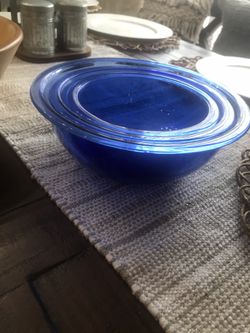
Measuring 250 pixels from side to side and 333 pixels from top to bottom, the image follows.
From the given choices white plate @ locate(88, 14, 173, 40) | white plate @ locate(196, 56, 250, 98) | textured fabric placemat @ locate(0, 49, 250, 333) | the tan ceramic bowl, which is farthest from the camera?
white plate @ locate(88, 14, 173, 40)

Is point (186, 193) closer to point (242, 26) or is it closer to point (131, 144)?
point (131, 144)

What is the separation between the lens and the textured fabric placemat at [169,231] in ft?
0.86

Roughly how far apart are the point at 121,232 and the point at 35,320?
0.11m

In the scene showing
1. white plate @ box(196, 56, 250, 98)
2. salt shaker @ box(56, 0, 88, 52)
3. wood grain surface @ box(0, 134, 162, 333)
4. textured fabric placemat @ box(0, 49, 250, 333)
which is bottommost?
wood grain surface @ box(0, 134, 162, 333)

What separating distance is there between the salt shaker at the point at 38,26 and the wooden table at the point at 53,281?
40 cm

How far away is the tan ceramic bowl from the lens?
405 millimetres

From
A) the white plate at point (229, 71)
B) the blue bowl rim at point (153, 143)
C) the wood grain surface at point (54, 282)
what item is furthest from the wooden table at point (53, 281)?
the white plate at point (229, 71)

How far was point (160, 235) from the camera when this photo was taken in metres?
0.32

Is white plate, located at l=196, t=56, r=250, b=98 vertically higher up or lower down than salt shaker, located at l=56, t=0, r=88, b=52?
lower down

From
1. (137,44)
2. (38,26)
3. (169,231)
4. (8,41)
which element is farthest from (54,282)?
(137,44)

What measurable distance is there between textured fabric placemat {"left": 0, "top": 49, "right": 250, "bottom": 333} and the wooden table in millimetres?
23

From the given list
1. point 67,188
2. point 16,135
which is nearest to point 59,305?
point 67,188

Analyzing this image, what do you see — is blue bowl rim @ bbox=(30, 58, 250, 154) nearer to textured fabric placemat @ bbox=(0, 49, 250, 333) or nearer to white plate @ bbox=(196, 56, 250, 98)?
textured fabric placemat @ bbox=(0, 49, 250, 333)

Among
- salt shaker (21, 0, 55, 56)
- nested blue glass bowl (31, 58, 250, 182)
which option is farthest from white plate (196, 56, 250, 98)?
salt shaker (21, 0, 55, 56)
